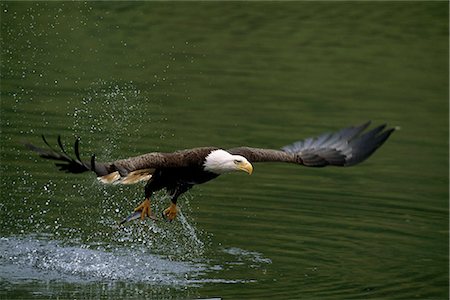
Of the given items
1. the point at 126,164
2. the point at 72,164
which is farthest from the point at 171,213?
the point at 72,164

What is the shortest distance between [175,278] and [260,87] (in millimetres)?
7887

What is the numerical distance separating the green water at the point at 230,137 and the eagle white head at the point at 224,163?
716 millimetres

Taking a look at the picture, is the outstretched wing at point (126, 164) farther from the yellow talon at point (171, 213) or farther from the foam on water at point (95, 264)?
the foam on water at point (95, 264)

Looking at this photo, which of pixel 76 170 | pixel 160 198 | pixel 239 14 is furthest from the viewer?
pixel 239 14

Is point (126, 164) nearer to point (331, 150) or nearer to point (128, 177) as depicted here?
point (128, 177)

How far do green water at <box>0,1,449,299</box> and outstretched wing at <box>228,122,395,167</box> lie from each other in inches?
27.1

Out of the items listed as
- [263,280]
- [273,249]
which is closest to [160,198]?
[273,249]

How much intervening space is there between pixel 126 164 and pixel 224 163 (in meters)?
0.92

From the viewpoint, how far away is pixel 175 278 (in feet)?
34.4

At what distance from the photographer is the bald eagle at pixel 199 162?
1005 cm

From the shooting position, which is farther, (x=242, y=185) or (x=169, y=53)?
(x=169, y=53)

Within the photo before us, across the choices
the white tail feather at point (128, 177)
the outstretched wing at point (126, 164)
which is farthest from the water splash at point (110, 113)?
the white tail feather at point (128, 177)

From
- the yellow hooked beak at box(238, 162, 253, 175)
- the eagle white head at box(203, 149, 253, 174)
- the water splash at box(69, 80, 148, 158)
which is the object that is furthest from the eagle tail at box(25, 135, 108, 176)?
the water splash at box(69, 80, 148, 158)

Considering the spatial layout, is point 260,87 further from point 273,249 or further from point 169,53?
point 273,249
